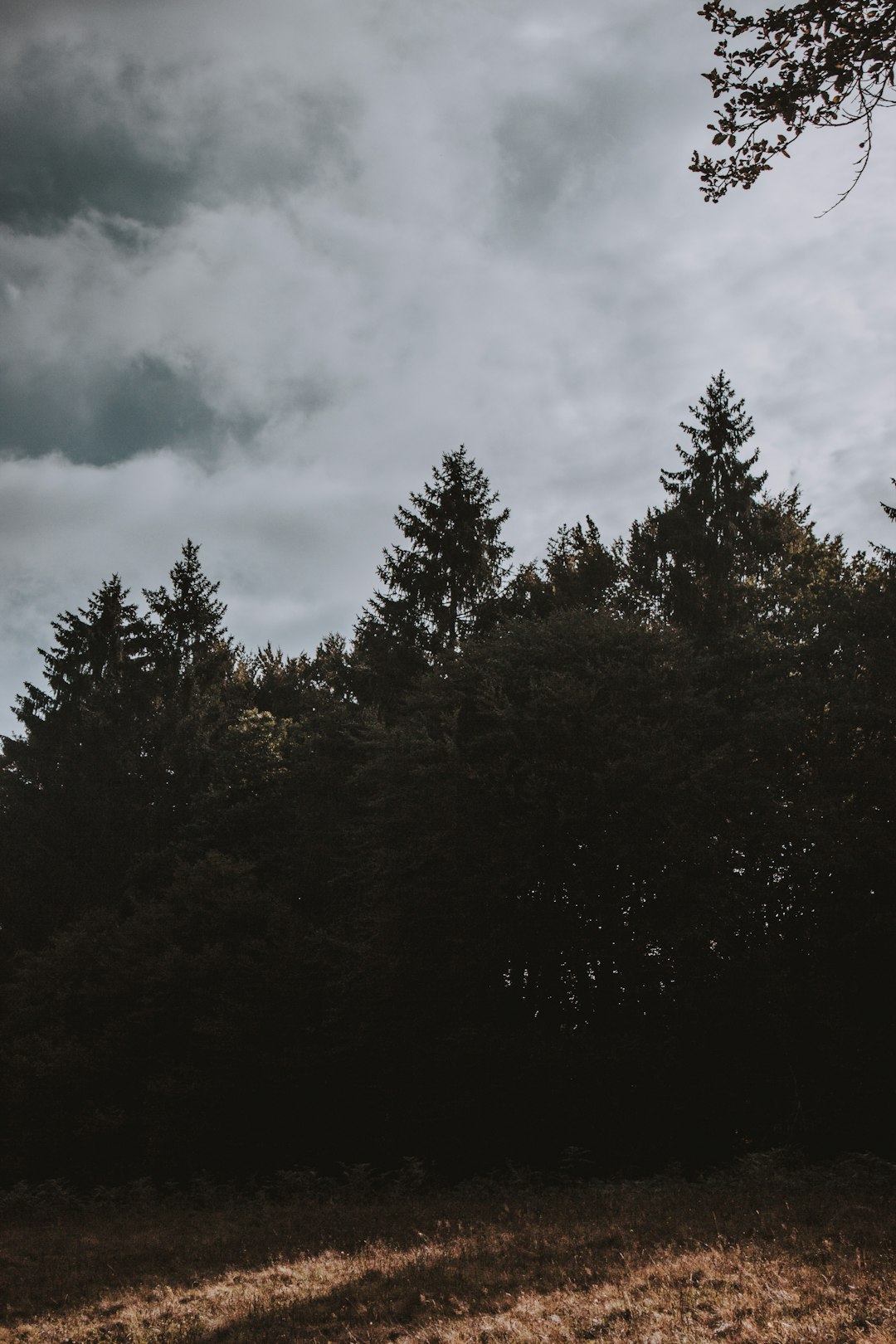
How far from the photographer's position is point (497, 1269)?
8.23 meters

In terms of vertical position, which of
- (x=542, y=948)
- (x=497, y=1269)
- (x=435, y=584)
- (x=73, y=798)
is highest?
(x=435, y=584)

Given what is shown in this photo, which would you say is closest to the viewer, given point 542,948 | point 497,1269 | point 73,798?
point 497,1269

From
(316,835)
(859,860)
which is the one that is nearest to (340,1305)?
(859,860)

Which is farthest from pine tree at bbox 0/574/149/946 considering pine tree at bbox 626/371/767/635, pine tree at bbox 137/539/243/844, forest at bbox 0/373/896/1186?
pine tree at bbox 626/371/767/635

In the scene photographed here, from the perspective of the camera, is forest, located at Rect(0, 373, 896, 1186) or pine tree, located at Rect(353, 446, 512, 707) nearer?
forest, located at Rect(0, 373, 896, 1186)

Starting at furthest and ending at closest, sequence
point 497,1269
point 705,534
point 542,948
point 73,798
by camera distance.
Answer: point 73,798, point 705,534, point 542,948, point 497,1269

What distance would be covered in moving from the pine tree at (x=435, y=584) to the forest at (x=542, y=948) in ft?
15.6

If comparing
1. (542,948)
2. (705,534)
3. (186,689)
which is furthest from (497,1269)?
(186,689)

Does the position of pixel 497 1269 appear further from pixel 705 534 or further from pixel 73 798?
pixel 73 798

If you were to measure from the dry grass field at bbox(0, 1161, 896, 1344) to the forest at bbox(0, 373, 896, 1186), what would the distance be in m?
3.58

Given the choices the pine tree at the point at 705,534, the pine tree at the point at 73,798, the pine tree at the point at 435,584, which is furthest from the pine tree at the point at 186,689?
the pine tree at the point at 705,534

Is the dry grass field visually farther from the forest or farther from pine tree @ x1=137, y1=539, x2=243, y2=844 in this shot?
pine tree @ x1=137, y1=539, x2=243, y2=844

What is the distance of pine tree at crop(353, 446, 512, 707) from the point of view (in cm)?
3170

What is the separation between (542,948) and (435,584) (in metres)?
17.7
